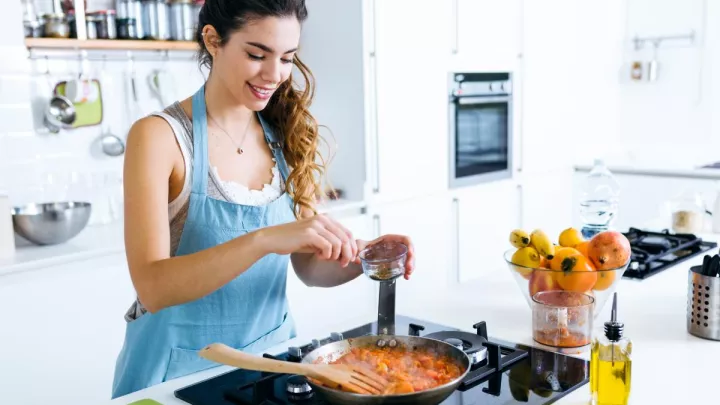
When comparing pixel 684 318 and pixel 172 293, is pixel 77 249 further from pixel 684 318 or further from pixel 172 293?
pixel 684 318

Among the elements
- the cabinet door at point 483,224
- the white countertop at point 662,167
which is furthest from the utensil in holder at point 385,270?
the white countertop at point 662,167

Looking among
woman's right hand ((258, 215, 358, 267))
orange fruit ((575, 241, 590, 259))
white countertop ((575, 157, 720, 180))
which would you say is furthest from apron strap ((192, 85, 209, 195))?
white countertop ((575, 157, 720, 180))

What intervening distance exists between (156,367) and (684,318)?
111cm

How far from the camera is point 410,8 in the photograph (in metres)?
3.21

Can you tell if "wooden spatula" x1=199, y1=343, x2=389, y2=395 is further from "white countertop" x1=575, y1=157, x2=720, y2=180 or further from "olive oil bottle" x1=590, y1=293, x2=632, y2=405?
"white countertop" x1=575, y1=157, x2=720, y2=180

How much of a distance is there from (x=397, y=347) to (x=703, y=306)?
635mm

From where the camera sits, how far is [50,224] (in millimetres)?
2398

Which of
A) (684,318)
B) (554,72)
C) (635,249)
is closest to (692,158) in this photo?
(554,72)

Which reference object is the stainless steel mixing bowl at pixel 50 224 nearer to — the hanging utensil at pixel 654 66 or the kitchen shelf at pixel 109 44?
the kitchen shelf at pixel 109 44

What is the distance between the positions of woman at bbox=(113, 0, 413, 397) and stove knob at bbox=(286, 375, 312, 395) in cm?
21

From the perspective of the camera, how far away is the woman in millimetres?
1298

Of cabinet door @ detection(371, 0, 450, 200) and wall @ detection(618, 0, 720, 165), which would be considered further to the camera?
wall @ detection(618, 0, 720, 165)

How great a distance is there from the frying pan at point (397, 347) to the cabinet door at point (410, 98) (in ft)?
6.40

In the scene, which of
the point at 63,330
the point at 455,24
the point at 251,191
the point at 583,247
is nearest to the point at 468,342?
the point at 583,247
